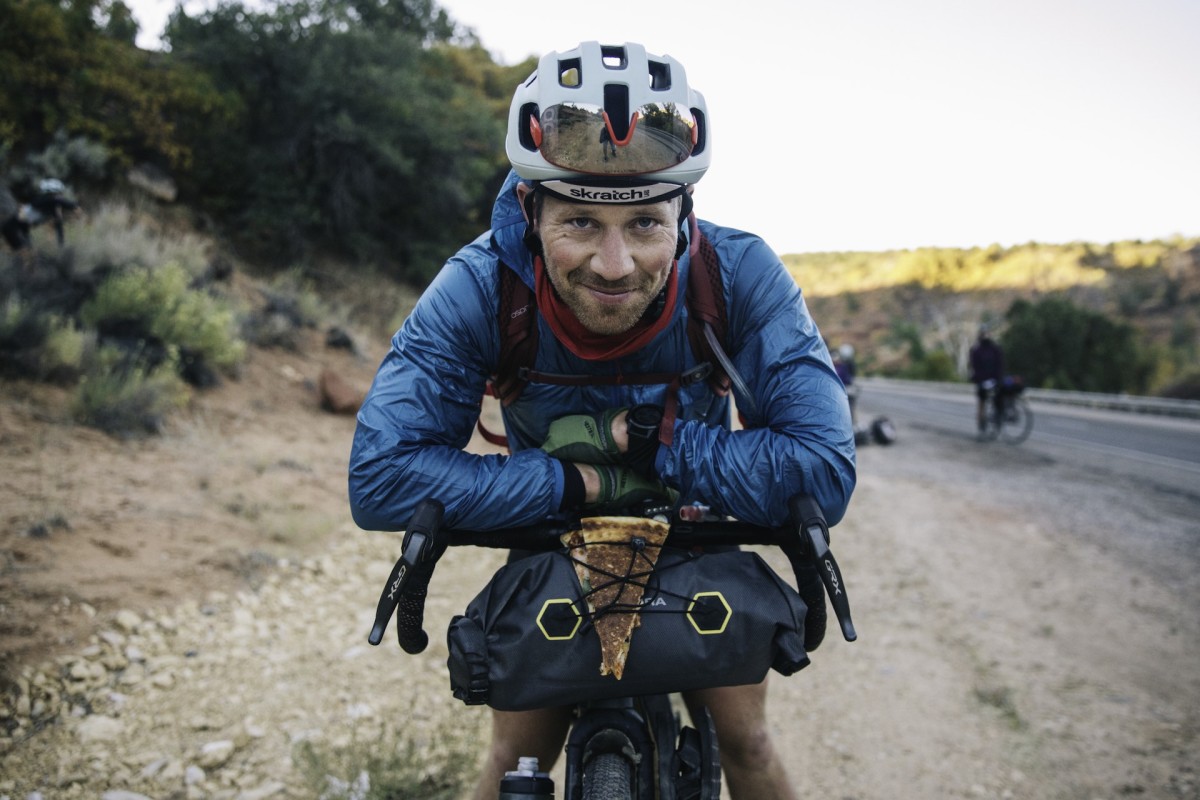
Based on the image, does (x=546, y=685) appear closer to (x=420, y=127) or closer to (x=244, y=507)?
(x=244, y=507)

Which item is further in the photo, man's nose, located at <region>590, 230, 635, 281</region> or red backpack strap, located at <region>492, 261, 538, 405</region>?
red backpack strap, located at <region>492, 261, 538, 405</region>

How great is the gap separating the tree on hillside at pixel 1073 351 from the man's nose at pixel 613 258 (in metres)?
31.2

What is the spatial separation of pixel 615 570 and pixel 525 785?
0.49 meters

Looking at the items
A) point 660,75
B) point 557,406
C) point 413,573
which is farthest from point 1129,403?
point 413,573

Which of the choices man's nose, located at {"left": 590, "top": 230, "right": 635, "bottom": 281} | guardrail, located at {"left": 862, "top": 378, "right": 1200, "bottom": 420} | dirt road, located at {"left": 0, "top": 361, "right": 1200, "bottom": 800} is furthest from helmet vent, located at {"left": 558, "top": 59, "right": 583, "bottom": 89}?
guardrail, located at {"left": 862, "top": 378, "right": 1200, "bottom": 420}

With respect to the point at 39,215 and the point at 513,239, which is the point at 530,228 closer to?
the point at 513,239

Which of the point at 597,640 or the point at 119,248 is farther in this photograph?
the point at 119,248

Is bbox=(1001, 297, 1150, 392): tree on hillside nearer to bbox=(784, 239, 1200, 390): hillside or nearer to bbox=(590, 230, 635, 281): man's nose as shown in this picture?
bbox=(784, 239, 1200, 390): hillside

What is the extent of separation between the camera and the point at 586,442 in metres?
1.73

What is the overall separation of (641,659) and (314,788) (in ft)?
6.05

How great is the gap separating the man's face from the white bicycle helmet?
1.6 inches

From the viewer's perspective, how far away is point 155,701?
315 cm

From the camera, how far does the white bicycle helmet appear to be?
5.57 ft

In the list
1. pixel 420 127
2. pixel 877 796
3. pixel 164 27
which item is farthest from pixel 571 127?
pixel 164 27
